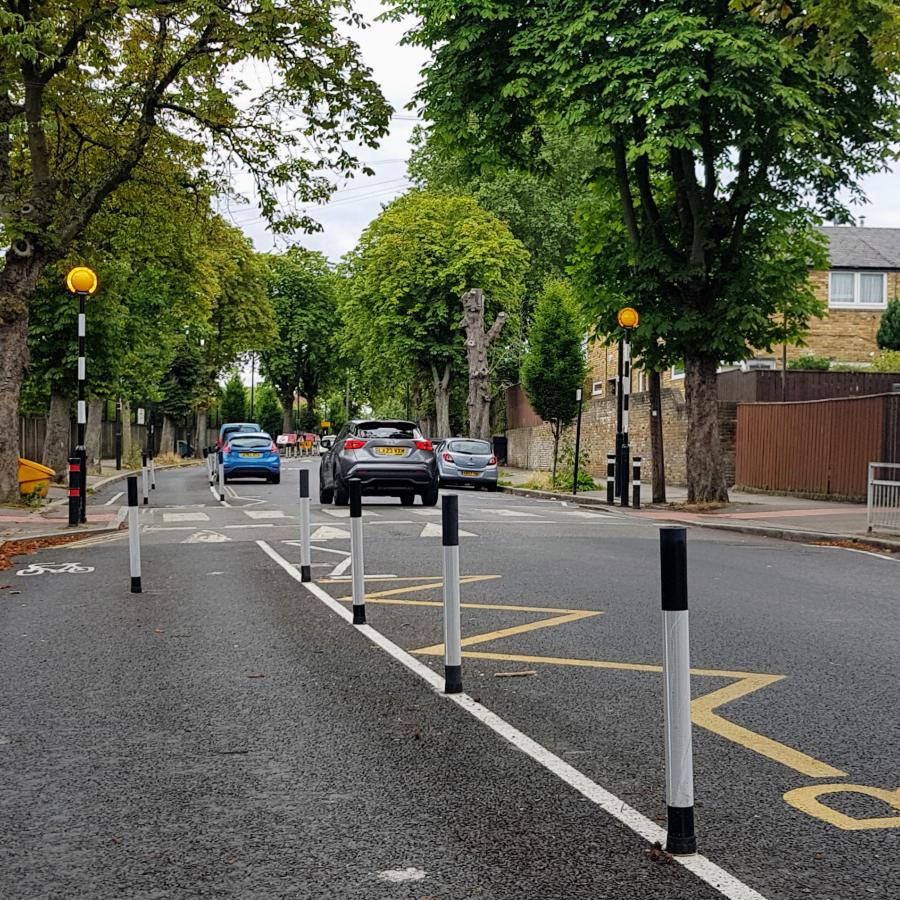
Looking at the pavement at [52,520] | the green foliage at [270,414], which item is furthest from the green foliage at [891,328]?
the green foliage at [270,414]

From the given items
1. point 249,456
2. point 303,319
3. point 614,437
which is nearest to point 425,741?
point 249,456

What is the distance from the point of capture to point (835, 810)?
4258 millimetres

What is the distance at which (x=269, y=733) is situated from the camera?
5.48 meters

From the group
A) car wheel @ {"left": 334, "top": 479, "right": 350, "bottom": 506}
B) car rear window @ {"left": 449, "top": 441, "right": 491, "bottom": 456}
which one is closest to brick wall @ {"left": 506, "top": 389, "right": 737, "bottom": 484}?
car rear window @ {"left": 449, "top": 441, "right": 491, "bottom": 456}

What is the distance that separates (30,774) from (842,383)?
30.9m

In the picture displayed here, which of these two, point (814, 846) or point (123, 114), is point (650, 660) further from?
point (123, 114)

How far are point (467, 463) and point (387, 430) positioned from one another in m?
10.6

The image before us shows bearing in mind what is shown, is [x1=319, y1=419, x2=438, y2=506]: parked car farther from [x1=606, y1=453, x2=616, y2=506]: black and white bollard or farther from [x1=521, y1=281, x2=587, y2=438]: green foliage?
[x1=521, y1=281, x2=587, y2=438]: green foliage

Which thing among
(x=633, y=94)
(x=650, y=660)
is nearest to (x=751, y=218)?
(x=633, y=94)

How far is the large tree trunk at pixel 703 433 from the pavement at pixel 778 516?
440mm

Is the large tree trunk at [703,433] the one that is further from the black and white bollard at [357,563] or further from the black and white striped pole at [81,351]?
the black and white bollard at [357,563]

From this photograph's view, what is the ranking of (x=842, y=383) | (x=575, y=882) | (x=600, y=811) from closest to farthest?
(x=575, y=882), (x=600, y=811), (x=842, y=383)

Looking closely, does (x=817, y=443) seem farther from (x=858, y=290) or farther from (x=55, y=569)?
(x=55, y=569)

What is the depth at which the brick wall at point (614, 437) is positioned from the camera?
31.0m
